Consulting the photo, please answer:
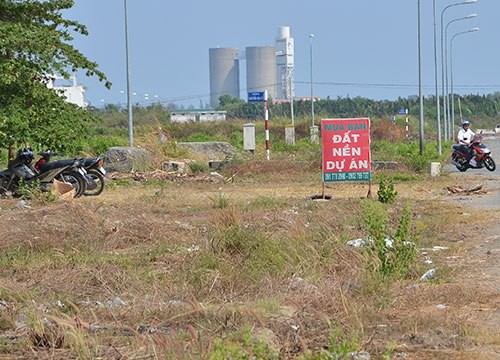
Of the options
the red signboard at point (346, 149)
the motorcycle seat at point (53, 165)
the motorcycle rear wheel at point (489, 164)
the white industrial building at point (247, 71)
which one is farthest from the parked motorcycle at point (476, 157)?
the white industrial building at point (247, 71)

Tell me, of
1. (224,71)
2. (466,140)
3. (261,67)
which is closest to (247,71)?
(261,67)

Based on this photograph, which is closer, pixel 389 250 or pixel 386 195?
pixel 389 250

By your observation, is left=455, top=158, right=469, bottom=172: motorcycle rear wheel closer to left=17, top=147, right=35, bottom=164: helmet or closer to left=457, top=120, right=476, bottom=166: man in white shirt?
left=457, top=120, right=476, bottom=166: man in white shirt

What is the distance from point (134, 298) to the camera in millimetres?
9289

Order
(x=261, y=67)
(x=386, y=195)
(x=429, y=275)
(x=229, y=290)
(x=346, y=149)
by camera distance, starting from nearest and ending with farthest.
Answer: (x=229, y=290) → (x=429, y=275) → (x=386, y=195) → (x=346, y=149) → (x=261, y=67)

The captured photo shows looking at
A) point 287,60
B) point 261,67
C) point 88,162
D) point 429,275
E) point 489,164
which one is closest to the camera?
point 429,275

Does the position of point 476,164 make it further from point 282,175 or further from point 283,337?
point 283,337

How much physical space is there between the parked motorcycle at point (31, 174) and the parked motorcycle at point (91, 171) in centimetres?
23

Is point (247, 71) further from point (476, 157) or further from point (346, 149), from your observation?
point (346, 149)

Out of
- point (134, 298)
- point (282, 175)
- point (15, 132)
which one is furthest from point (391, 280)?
point (282, 175)

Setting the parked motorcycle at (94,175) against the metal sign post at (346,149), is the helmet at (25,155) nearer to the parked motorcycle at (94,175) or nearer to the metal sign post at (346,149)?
the parked motorcycle at (94,175)

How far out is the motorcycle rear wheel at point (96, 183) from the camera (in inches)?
906

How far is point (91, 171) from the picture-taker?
75.6 ft

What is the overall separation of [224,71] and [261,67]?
14.0m
